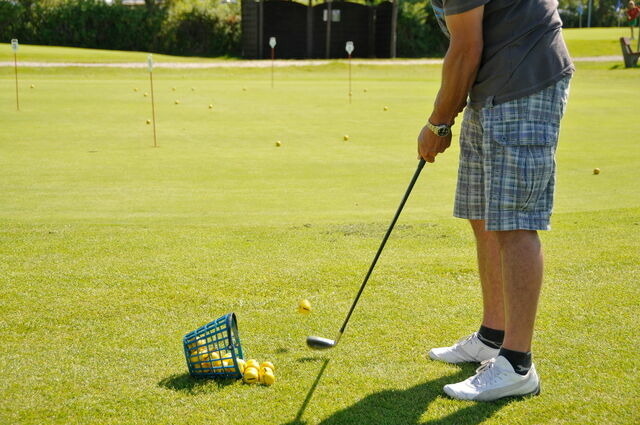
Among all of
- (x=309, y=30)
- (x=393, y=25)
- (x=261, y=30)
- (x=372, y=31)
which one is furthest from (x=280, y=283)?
(x=372, y=31)

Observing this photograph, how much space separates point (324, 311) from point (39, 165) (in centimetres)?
653

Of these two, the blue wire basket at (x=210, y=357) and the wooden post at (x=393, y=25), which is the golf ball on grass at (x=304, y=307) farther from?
the wooden post at (x=393, y=25)

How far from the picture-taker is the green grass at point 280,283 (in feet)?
10.2

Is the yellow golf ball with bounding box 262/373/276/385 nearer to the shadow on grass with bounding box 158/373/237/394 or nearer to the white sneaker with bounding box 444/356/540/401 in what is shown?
the shadow on grass with bounding box 158/373/237/394

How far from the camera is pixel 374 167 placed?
962 cm

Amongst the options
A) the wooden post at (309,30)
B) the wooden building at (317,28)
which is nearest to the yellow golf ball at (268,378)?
the wooden building at (317,28)

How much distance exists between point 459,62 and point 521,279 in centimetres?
90

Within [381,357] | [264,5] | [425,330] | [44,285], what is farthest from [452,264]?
[264,5]

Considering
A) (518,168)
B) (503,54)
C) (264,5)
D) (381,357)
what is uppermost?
(264,5)

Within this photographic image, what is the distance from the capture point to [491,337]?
3.59 m

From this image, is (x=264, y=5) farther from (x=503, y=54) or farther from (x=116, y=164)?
(x=503, y=54)

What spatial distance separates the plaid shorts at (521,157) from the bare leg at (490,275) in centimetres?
36

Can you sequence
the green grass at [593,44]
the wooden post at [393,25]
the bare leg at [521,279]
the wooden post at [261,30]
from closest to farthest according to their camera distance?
1. the bare leg at [521,279]
2. the green grass at [593,44]
3. the wooden post at [261,30]
4. the wooden post at [393,25]

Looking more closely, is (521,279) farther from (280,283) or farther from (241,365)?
(280,283)
